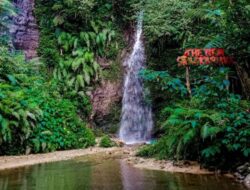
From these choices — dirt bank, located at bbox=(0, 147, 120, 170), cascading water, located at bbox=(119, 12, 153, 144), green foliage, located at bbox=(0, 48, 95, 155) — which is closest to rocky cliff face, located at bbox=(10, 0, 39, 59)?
green foliage, located at bbox=(0, 48, 95, 155)

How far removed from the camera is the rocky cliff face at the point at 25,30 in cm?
1784

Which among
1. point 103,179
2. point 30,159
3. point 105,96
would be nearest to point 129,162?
point 103,179

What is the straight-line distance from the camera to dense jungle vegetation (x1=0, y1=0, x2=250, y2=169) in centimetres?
787

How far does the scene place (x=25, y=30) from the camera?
59.6 ft

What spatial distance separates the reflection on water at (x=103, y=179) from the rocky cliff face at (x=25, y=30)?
10252mm

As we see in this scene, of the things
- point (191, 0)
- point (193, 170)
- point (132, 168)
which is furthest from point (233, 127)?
point (191, 0)

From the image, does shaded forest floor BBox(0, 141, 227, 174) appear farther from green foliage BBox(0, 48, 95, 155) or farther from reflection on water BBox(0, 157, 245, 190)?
green foliage BBox(0, 48, 95, 155)

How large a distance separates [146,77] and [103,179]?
5174 mm

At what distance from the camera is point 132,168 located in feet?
26.9

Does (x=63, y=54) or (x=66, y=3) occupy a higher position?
(x=66, y=3)

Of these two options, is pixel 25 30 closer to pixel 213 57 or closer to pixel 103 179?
pixel 213 57

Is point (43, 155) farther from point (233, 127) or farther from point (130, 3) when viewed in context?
point (130, 3)

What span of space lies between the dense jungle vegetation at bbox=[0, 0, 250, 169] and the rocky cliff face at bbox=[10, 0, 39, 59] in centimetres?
33

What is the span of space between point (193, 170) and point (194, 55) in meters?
3.37
